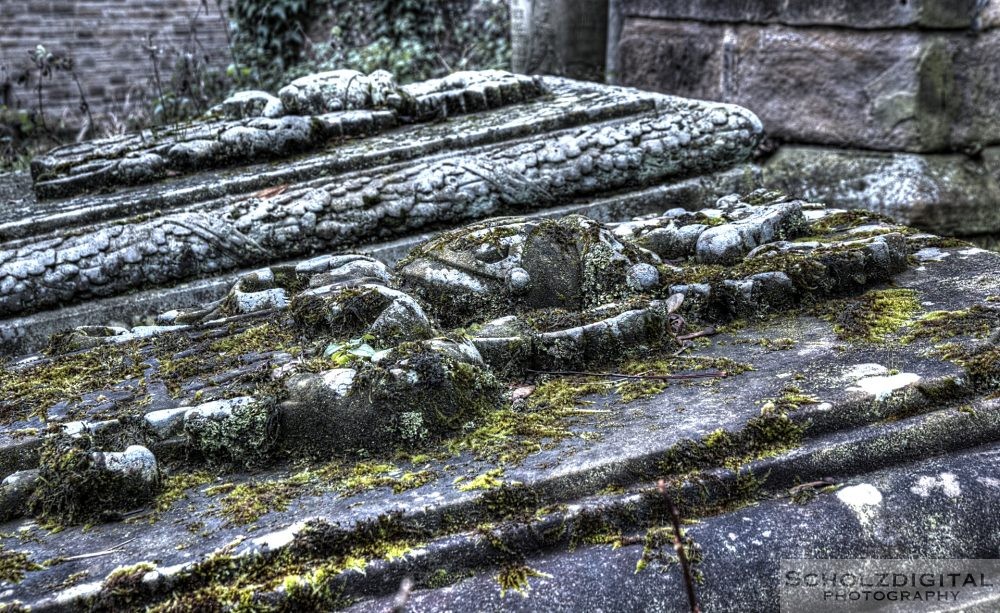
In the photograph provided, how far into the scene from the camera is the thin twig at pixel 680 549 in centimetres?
139

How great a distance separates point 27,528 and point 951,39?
4.44 meters

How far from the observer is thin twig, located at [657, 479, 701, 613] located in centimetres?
139

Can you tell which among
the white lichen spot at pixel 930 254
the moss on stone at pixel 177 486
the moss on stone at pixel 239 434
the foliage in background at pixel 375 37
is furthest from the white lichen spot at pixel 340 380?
the foliage in background at pixel 375 37

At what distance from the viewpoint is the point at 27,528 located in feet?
5.28

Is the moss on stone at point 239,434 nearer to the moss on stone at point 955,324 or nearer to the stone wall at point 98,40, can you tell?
the moss on stone at point 955,324

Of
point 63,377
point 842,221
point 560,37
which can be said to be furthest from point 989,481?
point 560,37

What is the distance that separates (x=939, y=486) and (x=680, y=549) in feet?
1.76

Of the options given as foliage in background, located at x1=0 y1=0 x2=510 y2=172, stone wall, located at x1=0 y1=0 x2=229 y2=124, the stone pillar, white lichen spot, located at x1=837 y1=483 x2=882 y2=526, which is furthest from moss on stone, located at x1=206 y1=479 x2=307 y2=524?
stone wall, located at x1=0 y1=0 x2=229 y2=124

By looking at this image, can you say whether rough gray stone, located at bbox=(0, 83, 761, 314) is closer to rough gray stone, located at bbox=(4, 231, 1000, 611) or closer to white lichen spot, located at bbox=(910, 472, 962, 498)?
rough gray stone, located at bbox=(4, 231, 1000, 611)

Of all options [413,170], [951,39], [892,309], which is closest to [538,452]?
[892,309]

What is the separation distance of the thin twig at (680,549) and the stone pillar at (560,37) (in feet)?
16.6

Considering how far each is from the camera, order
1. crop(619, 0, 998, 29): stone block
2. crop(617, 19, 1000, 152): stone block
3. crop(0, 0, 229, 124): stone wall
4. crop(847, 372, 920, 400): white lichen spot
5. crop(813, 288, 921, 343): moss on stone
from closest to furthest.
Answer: crop(847, 372, 920, 400): white lichen spot < crop(813, 288, 921, 343): moss on stone < crop(619, 0, 998, 29): stone block < crop(617, 19, 1000, 152): stone block < crop(0, 0, 229, 124): stone wall

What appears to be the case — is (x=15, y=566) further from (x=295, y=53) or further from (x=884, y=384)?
(x=295, y=53)

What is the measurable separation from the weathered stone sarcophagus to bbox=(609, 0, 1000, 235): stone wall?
176 cm
